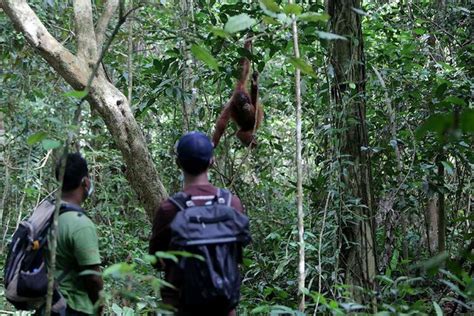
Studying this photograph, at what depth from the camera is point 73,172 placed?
3105mm

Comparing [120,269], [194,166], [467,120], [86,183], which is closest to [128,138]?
[86,183]

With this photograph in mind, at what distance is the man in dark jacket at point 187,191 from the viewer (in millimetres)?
2805

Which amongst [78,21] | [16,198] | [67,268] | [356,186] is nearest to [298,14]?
[67,268]

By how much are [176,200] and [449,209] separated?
5.26 meters

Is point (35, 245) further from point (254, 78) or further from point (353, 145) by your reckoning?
point (353, 145)

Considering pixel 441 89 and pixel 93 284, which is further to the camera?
pixel 441 89

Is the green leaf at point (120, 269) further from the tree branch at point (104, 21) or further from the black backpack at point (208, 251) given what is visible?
the tree branch at point (104, 21)

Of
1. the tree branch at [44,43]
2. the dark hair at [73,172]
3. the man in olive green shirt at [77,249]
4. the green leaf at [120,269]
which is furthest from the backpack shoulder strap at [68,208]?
the tree branch at [44,43]

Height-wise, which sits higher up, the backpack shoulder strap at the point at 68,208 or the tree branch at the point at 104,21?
the tree branch at the point at 104,21

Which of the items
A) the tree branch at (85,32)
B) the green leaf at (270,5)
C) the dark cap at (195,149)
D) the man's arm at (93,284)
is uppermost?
Answer: the tree branch at (85,32)

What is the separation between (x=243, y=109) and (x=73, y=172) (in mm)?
2062

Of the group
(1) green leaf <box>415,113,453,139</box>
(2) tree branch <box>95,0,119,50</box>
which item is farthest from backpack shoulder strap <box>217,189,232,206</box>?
(2) tree branch <box>95,0,119,50</box>

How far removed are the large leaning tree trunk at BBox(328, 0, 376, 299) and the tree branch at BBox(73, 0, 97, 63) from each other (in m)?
2.02

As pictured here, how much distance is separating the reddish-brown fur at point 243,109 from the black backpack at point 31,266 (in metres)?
1.96
